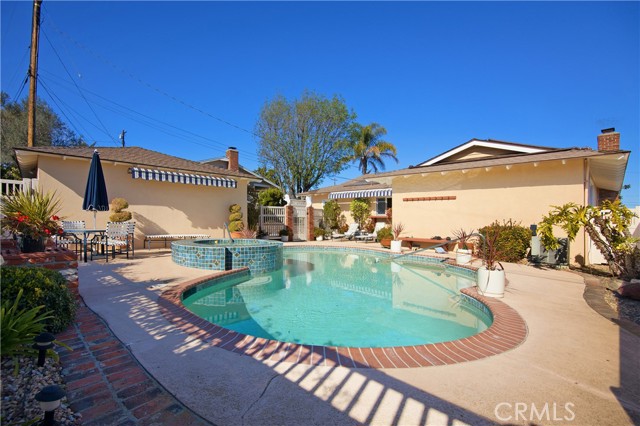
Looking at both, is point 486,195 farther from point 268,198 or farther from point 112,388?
point 112,388

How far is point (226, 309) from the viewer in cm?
873

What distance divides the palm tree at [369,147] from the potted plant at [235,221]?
2331 centimetres

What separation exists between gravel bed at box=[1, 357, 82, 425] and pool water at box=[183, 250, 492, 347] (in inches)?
151

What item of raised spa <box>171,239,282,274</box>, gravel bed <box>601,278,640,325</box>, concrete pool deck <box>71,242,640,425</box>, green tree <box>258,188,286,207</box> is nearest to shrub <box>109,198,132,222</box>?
raised spa <box>171,239,282,274</box>

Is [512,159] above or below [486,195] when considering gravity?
above

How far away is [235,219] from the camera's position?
22422 mm

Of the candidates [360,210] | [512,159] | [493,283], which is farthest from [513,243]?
[360,210]

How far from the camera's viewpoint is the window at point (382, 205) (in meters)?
28.4

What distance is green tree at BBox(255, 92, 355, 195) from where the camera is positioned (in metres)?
37.7

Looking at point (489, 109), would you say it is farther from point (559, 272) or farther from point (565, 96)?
point (559, 272)

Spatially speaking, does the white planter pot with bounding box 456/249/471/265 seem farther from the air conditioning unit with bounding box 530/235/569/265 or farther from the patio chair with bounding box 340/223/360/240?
the patio chair with bounding box 340/223/360/240

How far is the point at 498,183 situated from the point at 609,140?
5.57 m

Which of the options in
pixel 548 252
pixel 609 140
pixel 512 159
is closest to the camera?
pixel 548 252

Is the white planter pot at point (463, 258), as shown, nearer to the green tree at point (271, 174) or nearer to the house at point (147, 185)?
the house at point (147, 185)
